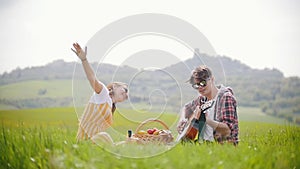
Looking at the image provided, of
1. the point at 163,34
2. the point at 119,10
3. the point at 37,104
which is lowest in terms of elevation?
the point at 37,104

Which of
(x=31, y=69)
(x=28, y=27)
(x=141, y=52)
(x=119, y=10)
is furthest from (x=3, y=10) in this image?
(x=141, y=52)

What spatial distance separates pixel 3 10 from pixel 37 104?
0.56m

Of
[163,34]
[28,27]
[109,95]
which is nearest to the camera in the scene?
[163,34]

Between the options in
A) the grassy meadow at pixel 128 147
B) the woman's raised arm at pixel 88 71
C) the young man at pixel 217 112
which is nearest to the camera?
the grassy meadow at pixel 128 147

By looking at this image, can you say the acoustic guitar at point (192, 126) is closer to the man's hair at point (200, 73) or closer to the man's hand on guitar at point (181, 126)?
the man's hand on guitar at point (181, 126)

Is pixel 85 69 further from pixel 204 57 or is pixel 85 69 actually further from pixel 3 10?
pixel 3 10

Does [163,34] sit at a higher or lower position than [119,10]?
lower

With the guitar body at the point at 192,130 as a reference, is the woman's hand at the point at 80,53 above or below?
above

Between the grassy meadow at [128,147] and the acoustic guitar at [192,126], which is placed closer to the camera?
the grassy meadow at [128,147]

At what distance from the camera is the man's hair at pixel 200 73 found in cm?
217

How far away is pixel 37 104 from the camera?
269 centimetres

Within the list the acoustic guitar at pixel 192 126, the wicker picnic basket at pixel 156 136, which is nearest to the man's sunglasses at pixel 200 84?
the acoustic guitar at pixel 192 126

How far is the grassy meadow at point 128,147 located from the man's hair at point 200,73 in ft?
0.68

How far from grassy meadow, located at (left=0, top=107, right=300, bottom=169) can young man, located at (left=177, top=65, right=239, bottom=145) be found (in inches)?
3.4
